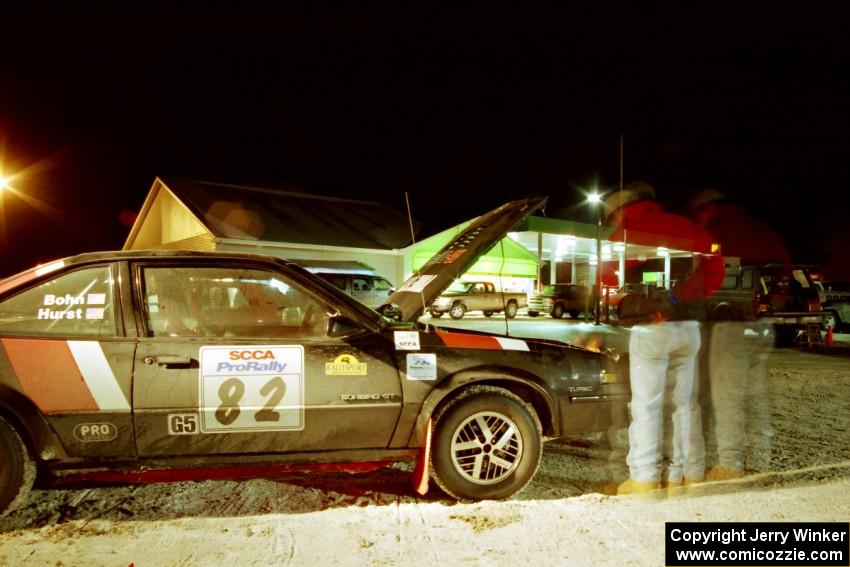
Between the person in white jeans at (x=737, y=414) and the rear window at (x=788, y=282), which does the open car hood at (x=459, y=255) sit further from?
the rear window at (x=788, y=282)

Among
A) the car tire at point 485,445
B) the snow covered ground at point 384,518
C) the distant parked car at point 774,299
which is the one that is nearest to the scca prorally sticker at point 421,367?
the car tire at point 485,445

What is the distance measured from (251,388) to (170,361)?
48 cm

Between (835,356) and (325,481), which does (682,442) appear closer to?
(325,481)

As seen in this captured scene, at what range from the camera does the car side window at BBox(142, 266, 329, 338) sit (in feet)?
10.6

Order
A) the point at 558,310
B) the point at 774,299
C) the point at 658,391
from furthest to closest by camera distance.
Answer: the point at 558,310 → the point at 774,299 → the point at 658,391

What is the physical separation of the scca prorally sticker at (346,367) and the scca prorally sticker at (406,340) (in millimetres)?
249

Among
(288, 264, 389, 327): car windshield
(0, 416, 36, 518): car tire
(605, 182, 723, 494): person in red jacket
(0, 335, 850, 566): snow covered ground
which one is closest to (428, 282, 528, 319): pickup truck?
(605, 182, 723, 494): person in red jacket

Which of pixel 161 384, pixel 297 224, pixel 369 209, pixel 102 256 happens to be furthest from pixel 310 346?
pixel 369 209

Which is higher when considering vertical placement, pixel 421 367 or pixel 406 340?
pixel 406 340

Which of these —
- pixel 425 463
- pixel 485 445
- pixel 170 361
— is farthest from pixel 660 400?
pixel 170 361

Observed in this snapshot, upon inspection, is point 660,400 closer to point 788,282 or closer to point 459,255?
point 459,255

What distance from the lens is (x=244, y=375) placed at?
3.10m

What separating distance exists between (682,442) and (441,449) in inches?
73.6

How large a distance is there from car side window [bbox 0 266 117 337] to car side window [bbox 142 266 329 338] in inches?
9.2
